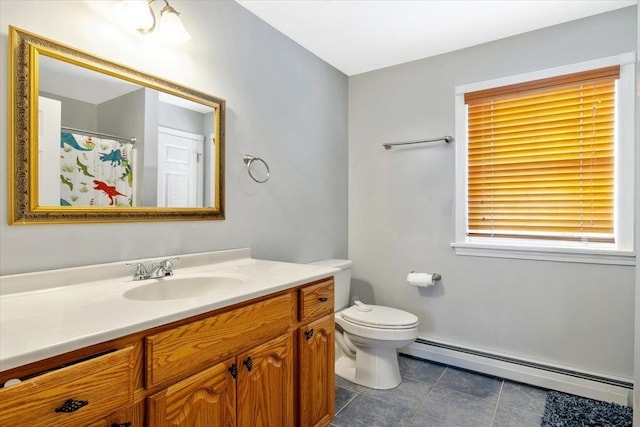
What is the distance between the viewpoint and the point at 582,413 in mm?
1835

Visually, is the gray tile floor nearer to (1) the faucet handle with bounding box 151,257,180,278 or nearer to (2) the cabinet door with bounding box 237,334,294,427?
(2) the cabinet door with bounding box 237,334,294,427

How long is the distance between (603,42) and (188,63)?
2339mm

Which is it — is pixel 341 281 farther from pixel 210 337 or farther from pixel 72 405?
pixel 72 405

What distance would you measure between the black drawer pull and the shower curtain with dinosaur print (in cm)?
77

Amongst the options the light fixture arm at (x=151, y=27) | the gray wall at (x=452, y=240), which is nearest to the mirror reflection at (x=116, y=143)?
the light fixture arm at (x=151, y=27)

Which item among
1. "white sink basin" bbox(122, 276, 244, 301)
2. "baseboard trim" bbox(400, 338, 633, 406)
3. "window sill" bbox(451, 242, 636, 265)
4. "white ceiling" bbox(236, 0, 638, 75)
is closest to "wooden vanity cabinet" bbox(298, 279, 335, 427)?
"white sink basin" bbox(122, 276, 244, 301)

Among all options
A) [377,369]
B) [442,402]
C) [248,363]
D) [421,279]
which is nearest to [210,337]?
[248,363]

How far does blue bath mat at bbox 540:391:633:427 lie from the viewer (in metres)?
1.75

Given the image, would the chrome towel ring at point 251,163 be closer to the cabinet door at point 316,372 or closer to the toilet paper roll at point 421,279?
the cabinet door at point 316,372

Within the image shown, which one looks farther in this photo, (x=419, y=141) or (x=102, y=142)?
(x=419, y=141)

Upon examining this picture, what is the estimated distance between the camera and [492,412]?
1.88 m

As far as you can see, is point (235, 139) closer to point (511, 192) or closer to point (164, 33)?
point (164, 33)

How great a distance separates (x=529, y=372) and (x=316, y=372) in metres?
1.49

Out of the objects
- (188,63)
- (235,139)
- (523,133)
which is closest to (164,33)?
(188,63)
